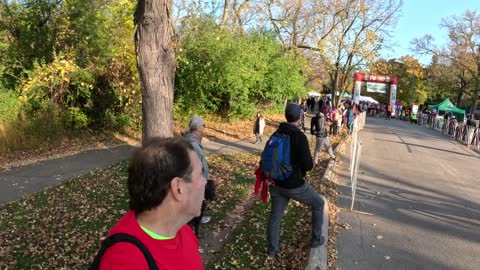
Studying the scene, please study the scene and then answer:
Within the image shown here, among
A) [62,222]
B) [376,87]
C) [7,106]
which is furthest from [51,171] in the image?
[376,87]

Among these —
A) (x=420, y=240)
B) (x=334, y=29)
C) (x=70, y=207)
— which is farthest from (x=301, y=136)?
(x=334, y=29)

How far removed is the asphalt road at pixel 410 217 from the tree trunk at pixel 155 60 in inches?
140

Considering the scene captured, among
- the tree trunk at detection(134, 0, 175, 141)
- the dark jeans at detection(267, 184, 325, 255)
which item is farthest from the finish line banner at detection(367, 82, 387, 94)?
the dark jeans at detection(267, 184, 325, 255)

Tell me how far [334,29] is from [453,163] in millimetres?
13878

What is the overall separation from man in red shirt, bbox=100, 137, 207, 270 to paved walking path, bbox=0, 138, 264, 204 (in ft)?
21.9

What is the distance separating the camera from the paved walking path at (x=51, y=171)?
25.8ft

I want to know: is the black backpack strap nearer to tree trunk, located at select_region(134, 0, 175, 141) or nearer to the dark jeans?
the dark jeans

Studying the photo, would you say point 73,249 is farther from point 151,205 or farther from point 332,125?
point 332,125

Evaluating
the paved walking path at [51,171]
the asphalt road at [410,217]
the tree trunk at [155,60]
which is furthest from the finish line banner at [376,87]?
the tree trunk at [155,60]

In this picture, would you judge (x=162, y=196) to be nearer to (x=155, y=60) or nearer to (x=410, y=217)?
(x=155, y=60)

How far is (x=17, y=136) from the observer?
12.8m

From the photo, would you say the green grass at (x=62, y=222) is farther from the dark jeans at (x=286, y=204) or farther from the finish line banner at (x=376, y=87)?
the finish line banner at (x=376, y=87)

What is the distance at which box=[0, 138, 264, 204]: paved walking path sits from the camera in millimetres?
7855

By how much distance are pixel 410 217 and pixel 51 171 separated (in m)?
7.87
